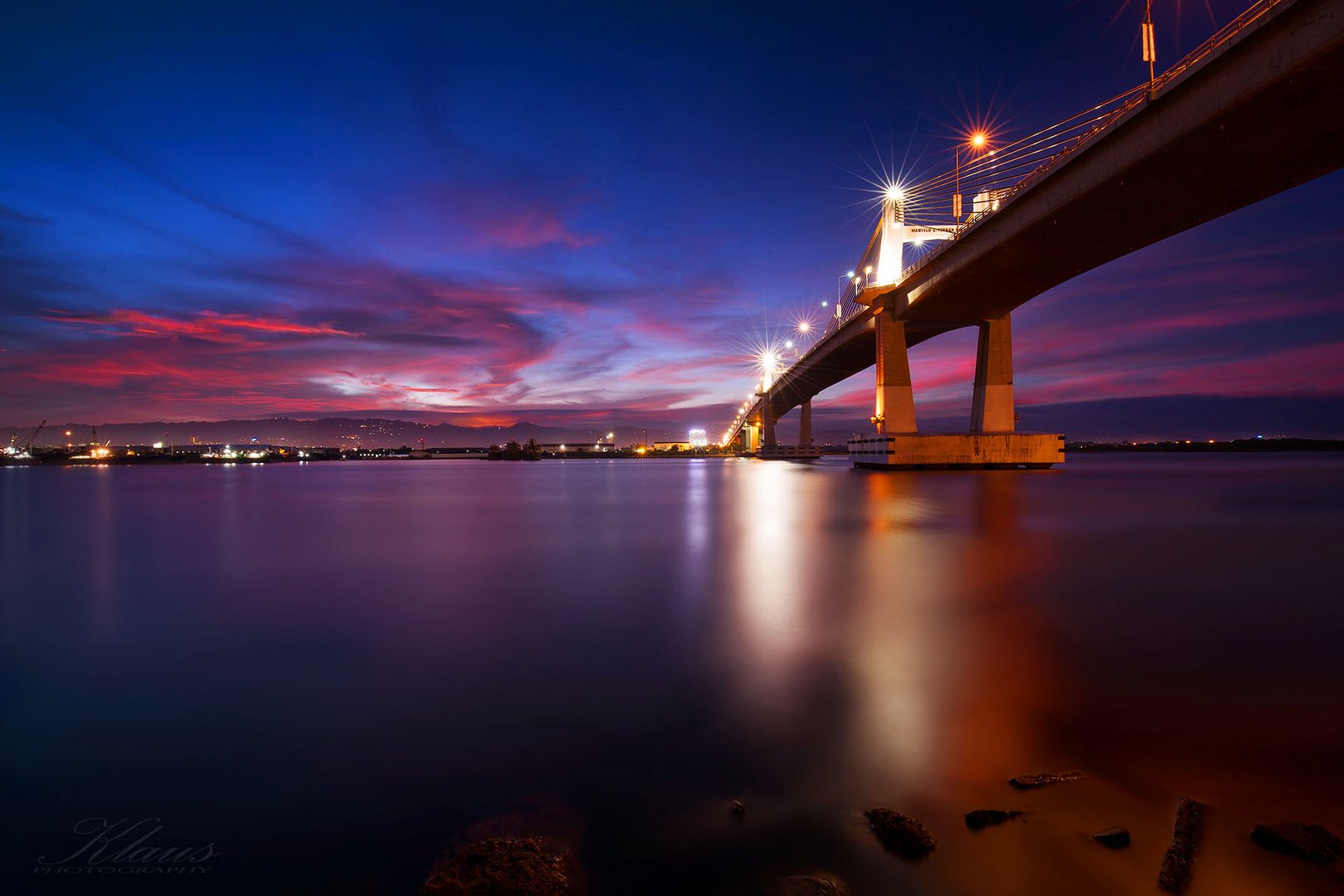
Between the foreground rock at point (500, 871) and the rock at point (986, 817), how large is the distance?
194 cm

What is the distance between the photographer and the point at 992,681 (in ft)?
16.2

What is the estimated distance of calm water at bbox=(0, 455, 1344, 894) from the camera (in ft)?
9.31

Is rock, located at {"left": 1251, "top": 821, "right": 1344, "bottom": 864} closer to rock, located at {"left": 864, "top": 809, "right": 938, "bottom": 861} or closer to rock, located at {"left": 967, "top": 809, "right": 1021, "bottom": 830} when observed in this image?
rock, located at {"left": 967, "top": 809, "right": 1021, "bottom": 830}

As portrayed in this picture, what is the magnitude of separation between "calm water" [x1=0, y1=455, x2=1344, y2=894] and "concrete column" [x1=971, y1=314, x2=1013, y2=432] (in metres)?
30.9

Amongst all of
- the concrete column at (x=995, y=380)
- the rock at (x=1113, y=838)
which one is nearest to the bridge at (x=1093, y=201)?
the concrete column at (x=995, y=380)

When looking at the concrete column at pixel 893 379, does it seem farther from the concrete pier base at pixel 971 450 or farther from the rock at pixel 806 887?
the rock at pixel 806 887

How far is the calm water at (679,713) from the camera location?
2.84 metres

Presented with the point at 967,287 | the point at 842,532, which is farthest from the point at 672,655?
the point at 967,287

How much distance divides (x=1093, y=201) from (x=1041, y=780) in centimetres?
2864

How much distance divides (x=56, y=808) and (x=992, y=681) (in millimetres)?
6124

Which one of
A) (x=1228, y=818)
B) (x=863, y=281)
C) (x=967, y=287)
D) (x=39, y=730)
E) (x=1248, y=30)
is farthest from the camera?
→ (x=863, y=281)

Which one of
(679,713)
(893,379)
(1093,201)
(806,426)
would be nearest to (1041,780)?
(679,713)

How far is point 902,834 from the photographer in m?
2.85

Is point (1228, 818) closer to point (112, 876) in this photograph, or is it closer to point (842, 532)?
point (112, 876)
